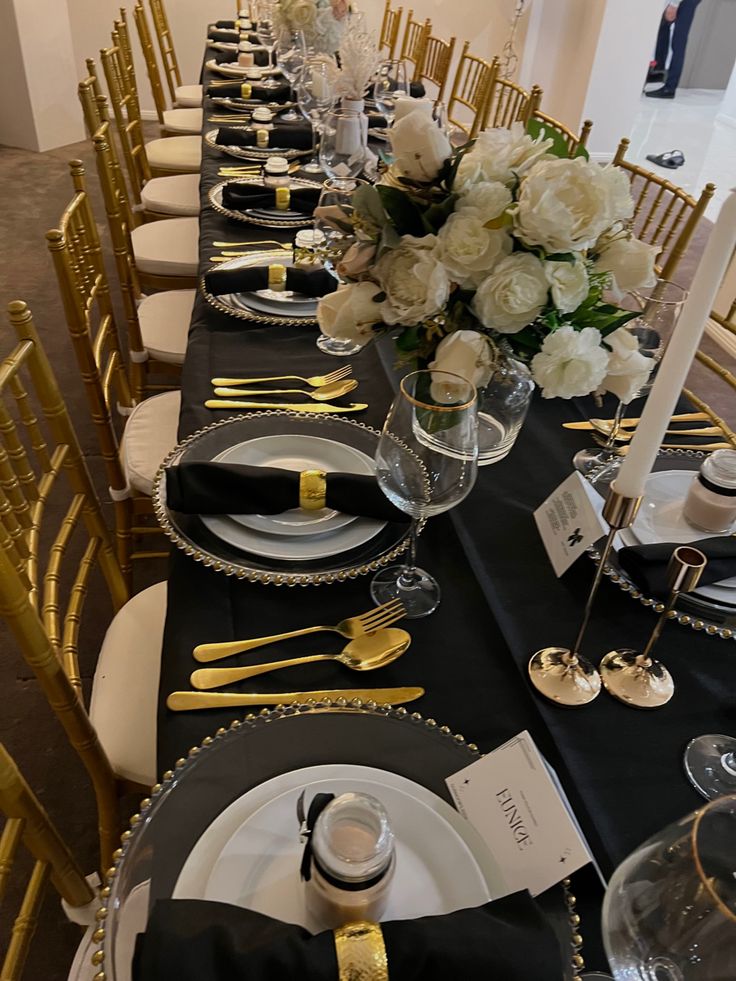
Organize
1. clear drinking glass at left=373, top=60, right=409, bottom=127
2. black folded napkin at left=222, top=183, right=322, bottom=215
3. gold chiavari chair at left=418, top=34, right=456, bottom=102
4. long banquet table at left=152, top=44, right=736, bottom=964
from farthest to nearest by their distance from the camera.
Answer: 1. gold chiavari chair at left=418, top=34, right=456, bottom=102
2. clear drinking glass at left=373, top=60, right=409, bottom=127
3. black folded napkin at left=222, top=183, right=322, bottom=215
4. long banquet table at left=152, top=44, right=736, bottom=964

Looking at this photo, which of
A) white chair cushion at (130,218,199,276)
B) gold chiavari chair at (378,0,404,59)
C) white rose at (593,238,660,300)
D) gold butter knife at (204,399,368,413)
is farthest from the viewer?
gold chiavari chair at (378,0,404,59)

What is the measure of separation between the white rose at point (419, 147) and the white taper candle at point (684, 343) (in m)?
0.33

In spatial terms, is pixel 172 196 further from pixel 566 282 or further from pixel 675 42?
pixel 675 42

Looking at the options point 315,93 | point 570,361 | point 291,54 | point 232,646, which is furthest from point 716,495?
point 291,54

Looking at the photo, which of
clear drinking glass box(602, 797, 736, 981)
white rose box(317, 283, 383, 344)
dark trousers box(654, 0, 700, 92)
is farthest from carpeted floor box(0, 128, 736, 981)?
dark trousers box(654, 0, 700, 92)

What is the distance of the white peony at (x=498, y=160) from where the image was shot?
2.55ft

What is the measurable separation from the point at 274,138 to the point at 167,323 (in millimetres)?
735

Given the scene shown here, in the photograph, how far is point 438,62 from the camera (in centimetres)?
345

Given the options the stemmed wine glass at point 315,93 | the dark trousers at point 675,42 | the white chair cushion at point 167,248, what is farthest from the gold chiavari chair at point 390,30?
the dark trousers at point 675,42

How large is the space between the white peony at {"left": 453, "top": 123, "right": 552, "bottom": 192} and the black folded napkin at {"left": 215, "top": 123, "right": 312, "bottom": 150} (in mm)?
1652

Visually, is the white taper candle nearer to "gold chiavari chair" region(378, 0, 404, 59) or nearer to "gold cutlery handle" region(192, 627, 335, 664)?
"gold cutlery handle" region(192, 627, 335, 664)

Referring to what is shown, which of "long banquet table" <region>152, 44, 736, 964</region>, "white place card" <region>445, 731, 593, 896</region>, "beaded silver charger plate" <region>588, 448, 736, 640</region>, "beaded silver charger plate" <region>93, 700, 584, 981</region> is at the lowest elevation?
"long banquet table" <region>152, 44, 736, 964</region>

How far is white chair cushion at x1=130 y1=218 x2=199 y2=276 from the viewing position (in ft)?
7.29

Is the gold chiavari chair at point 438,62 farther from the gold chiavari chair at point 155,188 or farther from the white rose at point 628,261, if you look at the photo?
the white rose at point 628,261
